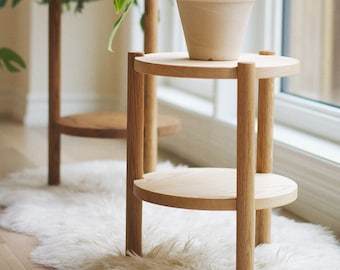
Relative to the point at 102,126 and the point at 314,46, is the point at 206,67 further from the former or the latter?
the point at 314,46

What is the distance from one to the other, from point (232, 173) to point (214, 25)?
1.35ft

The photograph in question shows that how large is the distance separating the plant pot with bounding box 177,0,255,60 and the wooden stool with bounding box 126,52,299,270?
0.04m

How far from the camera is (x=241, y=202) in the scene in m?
1.79

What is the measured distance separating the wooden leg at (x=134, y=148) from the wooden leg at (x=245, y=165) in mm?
306

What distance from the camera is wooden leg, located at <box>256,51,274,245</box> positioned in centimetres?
207

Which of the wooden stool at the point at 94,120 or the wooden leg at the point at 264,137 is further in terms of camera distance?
the wooden stool at the point at 94,120

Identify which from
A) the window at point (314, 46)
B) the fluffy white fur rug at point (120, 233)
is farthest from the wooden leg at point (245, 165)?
the window at point (314, 46)

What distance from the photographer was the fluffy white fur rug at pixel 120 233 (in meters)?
1.99

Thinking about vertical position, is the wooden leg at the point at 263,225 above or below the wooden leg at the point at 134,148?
below

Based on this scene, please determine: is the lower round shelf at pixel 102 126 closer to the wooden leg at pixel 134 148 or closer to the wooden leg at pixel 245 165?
the wooden leg at pixel 134 148

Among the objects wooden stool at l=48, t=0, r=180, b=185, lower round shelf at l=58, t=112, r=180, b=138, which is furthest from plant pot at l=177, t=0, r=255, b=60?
lower round shelf at l=58, t=112, r=180, b=138

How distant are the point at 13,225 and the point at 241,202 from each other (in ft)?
2.79

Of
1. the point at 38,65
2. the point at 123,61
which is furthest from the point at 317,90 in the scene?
the point at 38,65

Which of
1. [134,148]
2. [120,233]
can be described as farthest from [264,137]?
[120,233]
